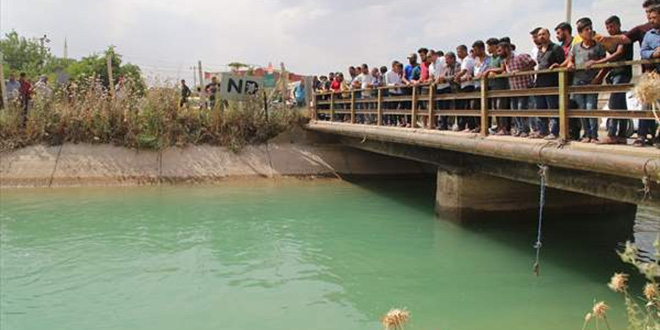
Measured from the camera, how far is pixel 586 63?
6980 millimetres

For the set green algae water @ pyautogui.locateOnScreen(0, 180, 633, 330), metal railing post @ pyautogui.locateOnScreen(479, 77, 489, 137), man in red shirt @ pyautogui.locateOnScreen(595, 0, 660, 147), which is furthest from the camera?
metal railing post @ pyautogui.locateOnScreen(479, 77, 489, 137)

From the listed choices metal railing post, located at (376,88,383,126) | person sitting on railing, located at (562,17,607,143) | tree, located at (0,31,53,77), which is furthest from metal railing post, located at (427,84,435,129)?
tree, located at (0,31,53,77)

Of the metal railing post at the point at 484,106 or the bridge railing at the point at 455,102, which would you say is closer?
the bridge railing at the point at 455,102

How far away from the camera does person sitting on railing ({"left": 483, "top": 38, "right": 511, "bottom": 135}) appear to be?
9336mm

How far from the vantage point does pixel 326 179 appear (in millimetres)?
17750

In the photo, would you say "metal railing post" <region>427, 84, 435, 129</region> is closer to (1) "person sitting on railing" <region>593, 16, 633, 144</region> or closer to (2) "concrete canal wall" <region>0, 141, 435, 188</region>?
(1) "person sitting on railing" <region>593, 16, 633, 144</region>

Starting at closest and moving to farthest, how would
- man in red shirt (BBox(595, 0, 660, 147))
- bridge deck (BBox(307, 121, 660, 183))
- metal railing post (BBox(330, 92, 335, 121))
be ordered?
bridge deck (BBox(307, 121, 660, 183))
man in red shirt (BBox(595, 0, 660, 147))
metal railing post (BBox(330, 92, 335, 121))

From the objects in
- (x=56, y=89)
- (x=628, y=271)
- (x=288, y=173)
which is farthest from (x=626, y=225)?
(x=56, y=89)

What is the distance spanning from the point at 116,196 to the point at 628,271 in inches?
453

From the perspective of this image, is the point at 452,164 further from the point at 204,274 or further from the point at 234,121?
the point at 234,121

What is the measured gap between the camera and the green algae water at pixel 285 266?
660 cm

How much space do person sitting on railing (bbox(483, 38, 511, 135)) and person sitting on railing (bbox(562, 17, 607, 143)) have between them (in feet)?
6.02

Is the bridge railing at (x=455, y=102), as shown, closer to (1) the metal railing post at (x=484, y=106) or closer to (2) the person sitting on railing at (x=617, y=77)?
(1) the metal railing post at (x=484, y=106)

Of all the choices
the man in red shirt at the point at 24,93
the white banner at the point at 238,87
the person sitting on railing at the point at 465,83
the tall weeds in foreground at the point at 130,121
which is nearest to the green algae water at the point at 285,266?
the person sitting on railing at the point at 465,83
